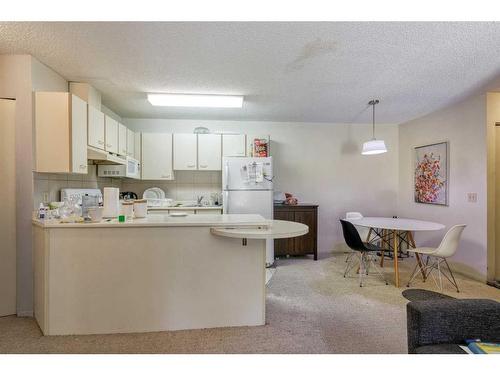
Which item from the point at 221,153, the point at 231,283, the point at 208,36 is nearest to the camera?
the point at 208,36

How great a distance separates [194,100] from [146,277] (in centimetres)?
220

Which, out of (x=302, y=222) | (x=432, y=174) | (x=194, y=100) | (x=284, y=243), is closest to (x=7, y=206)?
(x=194, y=100)

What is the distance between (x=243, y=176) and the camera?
12.3ft

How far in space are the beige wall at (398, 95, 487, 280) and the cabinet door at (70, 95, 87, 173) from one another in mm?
4484

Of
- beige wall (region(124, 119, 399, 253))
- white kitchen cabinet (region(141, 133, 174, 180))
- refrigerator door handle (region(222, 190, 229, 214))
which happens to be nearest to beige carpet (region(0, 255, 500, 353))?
refrigerator door handle (region(222, 190, 229, 214))

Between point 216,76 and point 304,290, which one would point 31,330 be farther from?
point 216,76

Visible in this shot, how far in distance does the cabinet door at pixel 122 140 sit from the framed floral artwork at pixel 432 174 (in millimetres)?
4466

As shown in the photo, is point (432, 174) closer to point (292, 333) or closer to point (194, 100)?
point (292, 333)

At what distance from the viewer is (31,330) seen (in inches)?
82.3

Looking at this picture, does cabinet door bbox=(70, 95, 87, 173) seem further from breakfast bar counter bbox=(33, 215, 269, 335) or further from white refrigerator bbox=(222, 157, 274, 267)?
white refrigerator bbox=(222, 157, 274, 267)

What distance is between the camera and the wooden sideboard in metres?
4.08
